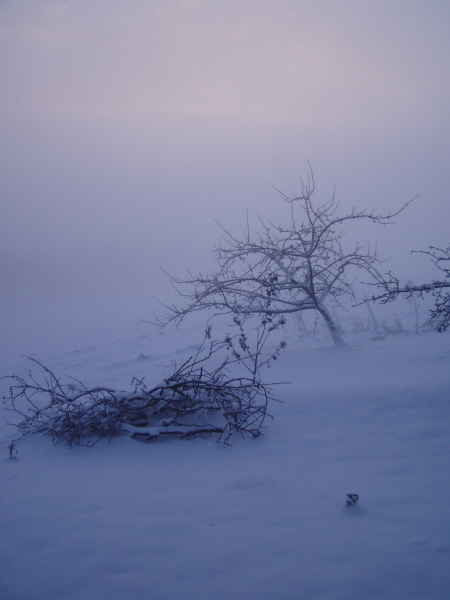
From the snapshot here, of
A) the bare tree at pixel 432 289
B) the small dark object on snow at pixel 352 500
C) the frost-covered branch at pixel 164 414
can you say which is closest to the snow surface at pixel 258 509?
the small dark object on snow at pixel 352 500

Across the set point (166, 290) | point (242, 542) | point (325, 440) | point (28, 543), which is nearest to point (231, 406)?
point (325, 440)

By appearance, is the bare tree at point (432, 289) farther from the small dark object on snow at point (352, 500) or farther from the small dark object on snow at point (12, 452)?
the small dark object on snow at point (12, 452)

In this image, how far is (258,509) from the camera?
2.65 metres

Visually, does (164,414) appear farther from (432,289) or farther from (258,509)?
(432,289)

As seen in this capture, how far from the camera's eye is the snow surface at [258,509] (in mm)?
1971

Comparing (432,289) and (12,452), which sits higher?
(432,289)

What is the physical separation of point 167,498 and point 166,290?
3260cm

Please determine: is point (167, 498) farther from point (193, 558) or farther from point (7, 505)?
point (7, 505)

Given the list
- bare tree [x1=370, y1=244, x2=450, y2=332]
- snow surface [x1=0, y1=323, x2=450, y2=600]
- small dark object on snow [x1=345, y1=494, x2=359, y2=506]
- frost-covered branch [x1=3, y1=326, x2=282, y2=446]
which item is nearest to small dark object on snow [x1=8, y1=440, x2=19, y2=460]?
snow surface [x1=0, y1=323, x2=450, y2=600]

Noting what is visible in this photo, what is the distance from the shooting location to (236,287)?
8.50 meters

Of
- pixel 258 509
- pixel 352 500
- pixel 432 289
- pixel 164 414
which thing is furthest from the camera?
pixel 432 289

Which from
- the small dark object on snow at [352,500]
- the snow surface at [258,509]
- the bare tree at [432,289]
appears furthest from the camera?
the bare tree at [432,289]

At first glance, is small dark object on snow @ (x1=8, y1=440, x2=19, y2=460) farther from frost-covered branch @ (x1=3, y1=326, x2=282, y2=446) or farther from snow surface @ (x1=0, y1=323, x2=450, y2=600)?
frost-covered branch @ (x1=3, y1=326, x2=282, y2=446)

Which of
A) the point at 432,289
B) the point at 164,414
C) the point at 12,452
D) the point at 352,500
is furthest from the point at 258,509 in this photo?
the point at 432,289
